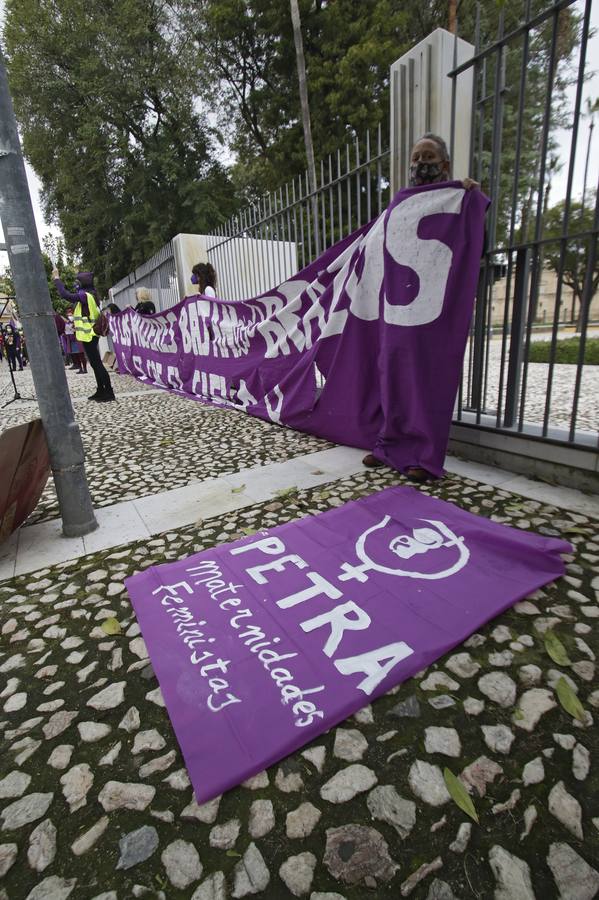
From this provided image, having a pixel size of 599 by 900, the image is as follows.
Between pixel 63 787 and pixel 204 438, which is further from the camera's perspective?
pixel 204 438

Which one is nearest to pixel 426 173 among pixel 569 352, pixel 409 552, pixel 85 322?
pixel 409 552

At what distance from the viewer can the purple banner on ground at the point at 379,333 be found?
3.15 meters

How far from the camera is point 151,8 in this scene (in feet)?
65.3

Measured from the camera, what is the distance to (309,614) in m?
1.93

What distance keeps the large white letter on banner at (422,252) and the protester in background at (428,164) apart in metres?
0.16

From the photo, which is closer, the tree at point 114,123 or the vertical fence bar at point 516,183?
the vertical fence bar at point 516,183

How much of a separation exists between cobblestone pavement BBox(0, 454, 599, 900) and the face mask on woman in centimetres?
285

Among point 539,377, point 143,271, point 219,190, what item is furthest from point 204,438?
point 219,190

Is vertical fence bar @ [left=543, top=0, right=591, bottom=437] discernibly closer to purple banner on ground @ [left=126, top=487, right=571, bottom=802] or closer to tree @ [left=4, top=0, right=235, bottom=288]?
purple banner on ground @ [left=126, top=487, right=571, bottom=802]

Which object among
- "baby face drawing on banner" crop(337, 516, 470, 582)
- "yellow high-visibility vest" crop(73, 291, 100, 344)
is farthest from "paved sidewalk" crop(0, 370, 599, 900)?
"yellow high-visibility vest" crop(73, 291, 100, 344)

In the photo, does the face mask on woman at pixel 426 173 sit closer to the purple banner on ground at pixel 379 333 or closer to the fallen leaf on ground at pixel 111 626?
the purple banner on ground at pixel 379 333

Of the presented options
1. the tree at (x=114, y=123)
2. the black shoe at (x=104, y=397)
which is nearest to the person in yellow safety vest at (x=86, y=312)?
the black shoe at (x=104, y=397)

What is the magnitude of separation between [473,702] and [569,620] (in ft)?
2.03

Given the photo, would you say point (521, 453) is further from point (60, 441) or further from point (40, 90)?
point (40, 90)
